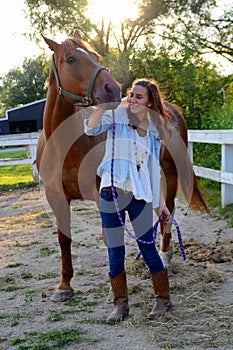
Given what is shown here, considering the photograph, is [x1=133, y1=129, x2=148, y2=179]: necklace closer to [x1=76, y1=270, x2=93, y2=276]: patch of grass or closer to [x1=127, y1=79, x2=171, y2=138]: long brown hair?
[x1=127, y1=79, x2=171, y2=138]: long brown hair

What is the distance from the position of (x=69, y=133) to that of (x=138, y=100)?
2.63ft

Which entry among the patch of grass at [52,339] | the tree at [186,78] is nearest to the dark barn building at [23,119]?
the tree at [186,78]

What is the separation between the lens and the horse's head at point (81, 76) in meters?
3.14

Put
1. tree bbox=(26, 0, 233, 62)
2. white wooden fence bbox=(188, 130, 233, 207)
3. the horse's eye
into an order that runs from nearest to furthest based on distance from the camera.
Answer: the horse's eye → white wooden fence bbox=(188, 130, 233, 207) → tree bbox=(26, 0, 233, 62)

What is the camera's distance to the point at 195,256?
4.83m

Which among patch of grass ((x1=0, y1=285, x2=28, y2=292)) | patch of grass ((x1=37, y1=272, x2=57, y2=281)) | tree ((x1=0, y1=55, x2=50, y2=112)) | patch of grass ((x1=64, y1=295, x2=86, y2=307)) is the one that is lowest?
patch of grass ((x1=37, y1=272, x2=57, y2=281))

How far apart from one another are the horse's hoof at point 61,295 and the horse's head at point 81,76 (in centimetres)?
163

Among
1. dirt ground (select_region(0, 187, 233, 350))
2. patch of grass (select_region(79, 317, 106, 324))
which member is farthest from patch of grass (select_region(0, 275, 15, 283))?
patch of grass (select_region(79, 317, 106, 324))

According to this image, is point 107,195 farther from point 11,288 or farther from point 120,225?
point 11,288

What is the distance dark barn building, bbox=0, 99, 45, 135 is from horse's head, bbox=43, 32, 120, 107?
35.1 metres

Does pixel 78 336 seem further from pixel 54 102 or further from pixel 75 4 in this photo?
pixel 75 4

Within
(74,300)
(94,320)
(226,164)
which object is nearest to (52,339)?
(94,320)

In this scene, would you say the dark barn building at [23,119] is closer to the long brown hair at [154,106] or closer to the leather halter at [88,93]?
the leather halter at [88,93]

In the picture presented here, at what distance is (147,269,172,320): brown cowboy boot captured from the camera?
3268 millimetres
